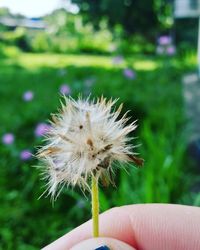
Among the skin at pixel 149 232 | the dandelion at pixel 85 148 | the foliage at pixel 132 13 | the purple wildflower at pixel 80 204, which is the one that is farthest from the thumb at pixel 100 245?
the foliage at pixel 132 13

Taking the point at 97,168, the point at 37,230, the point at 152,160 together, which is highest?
the point at 97,168

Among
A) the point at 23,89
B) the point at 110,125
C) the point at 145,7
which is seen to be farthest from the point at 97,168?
the point at 145,7

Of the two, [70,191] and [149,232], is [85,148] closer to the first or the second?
[149,232]

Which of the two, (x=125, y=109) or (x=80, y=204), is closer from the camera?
(x=80, y=204)

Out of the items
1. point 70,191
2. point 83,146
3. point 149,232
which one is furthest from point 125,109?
point 83,146

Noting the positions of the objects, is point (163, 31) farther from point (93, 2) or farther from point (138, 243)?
point (138, 243)

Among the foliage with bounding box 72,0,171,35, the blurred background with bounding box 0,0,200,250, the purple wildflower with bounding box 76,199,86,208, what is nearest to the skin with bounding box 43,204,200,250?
the blurred background with bounding box 0,0,200,250

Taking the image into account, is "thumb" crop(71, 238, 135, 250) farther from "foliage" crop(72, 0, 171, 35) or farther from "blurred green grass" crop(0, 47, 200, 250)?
"foliage" crop(72, 0, 171, 35)

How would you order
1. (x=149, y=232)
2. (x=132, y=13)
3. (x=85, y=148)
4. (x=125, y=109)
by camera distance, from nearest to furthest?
(x=85, y=148), (x=149, y=232), (x=125, y=109), (x=132, y=13)
